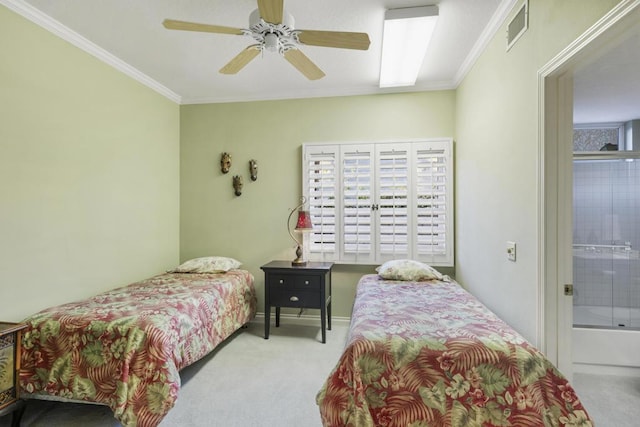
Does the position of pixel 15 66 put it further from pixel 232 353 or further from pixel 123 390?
pixel 232 353

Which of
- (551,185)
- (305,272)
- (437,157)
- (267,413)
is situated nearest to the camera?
(551,185)

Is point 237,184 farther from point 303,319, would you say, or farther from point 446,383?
point 446,383

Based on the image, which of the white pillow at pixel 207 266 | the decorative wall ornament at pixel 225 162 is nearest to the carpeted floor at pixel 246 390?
the white pillow at pixel 207 266

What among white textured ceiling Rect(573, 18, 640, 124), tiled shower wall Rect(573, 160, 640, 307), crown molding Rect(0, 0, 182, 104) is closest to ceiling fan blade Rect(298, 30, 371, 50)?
white textured ceiling Rect(573, 18, 640, 124)

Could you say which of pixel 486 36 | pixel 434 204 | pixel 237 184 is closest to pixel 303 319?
pixel 237 184

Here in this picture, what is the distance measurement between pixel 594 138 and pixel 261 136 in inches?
157

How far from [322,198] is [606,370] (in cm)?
284

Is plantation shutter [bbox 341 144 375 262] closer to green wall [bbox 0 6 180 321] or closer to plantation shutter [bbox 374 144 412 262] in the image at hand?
plantation shutter [bbox 374 144 412 262]

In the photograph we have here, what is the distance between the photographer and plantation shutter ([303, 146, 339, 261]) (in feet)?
11.4

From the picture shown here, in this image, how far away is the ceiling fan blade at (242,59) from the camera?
6.87 feet

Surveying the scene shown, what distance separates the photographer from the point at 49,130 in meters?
2.29

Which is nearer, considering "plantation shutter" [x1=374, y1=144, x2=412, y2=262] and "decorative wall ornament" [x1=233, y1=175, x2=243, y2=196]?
"plantation shutter" [x1=374, y1=144, x2=412, y2=262]

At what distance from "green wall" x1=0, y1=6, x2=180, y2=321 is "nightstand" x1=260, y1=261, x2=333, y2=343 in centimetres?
135

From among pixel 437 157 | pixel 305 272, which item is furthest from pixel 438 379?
pixel 437 157
